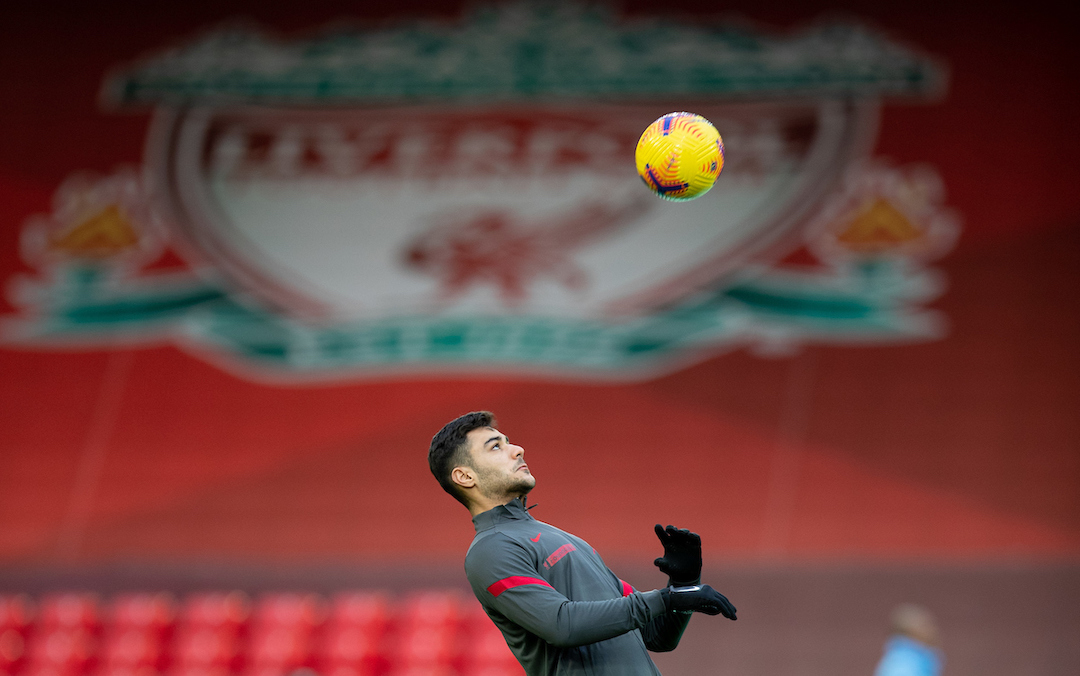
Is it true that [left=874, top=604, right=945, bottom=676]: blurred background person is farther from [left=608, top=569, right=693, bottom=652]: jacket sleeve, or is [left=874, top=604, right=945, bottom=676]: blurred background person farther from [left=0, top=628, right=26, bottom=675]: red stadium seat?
[left=0, top=628, right=26, bottom=675]: red stadium seat

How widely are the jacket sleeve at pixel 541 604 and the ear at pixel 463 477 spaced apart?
6.3 inches

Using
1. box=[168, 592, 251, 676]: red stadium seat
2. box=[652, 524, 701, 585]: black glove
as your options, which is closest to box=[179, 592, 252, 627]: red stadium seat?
box=[168, 592, 251, 676]: red stadium seat

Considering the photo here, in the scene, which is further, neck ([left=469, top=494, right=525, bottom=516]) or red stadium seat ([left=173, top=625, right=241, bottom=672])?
red stadium seat ([left=173, top=625, right=241, bottom=672])

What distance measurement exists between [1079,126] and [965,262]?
1.53 metres

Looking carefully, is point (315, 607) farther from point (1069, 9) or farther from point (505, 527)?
point (1069, 9)

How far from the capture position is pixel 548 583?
223 cm

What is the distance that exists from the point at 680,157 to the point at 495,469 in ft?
5.02

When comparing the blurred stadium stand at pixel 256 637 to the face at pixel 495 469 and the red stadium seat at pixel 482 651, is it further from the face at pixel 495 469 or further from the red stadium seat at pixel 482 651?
the face at pixel 495 469

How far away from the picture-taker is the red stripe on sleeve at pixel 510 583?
2.17 metres

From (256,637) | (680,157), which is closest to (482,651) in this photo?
(256,637)

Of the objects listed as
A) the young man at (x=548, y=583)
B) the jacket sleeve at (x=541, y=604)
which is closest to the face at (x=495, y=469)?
the young man at (x=548, y=583)

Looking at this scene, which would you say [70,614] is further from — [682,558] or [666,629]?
[682,558]

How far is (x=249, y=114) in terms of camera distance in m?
9.38

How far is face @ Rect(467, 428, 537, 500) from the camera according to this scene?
2.36 meters
